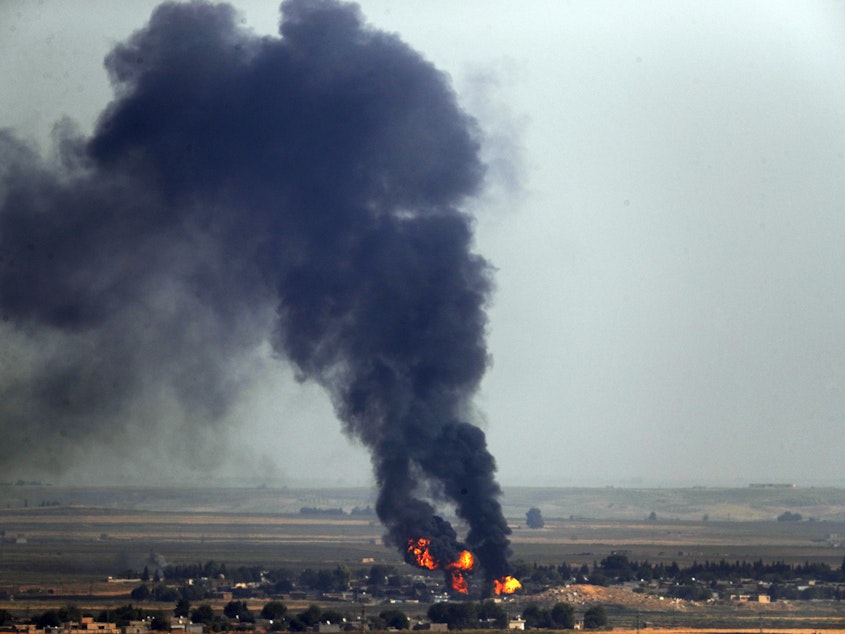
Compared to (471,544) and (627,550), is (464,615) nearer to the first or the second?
(471,544)

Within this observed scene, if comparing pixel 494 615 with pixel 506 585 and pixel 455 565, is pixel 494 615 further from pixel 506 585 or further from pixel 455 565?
pixel 506 585

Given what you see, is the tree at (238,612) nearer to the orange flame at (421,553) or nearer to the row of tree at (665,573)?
the orange flame at (421,553)

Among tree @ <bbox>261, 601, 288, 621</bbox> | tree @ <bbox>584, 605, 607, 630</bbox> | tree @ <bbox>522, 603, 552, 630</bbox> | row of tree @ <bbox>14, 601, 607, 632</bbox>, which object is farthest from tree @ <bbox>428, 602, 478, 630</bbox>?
tree @ <bbox>261, 601, 288, 621</bbox>

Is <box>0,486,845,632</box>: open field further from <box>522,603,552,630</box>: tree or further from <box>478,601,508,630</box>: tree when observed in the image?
<box>478,601,508,630</box>: tree

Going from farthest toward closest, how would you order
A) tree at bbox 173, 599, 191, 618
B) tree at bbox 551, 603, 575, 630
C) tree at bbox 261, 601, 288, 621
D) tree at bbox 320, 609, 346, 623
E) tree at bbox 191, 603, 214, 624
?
tree at bbox 173, 599, 191, 618
tree at bbox 261, 601, 288, 621
tree at bbox 191, 603, 214, 624
tree at bbox 551, 603, 575, 630
tree at bbox 320, 609, 346, 623

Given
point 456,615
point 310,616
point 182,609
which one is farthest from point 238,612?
point 456,615

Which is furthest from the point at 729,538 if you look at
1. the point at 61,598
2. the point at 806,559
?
the point at 61,598
